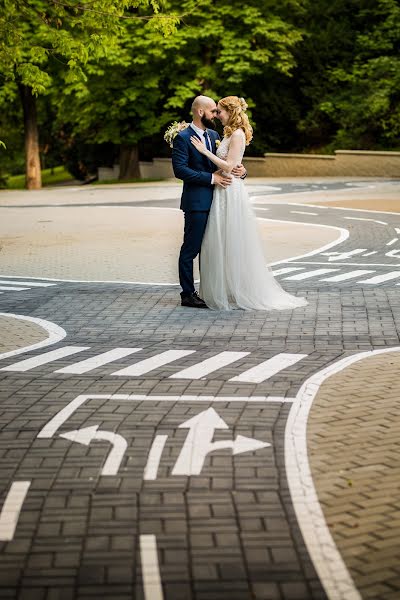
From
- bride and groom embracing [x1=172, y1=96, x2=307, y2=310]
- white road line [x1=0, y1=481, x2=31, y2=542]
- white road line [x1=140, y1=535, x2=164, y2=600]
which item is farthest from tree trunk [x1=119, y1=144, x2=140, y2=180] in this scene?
white road line [x1=140, y1=535, x2=164, y2=600]

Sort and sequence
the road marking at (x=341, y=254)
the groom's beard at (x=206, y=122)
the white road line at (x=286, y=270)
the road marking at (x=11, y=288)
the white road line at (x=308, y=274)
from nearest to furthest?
1. the groom's beard at (x=206, y=122)
2. the road marking at (x=11, y=288)
3. the white road line at (x=308, y=274)
4. the white road line at (x=286, y=270)
5. the road marking at (x=341, y=254)

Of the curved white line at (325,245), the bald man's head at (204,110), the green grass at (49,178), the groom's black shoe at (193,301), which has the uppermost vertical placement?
the bald man's head at (204,110)

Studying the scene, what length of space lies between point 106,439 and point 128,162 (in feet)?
136

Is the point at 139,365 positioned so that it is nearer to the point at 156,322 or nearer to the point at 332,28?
the point at 156,322

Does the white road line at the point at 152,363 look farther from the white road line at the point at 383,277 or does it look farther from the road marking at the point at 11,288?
the white road line at the point at 383,277

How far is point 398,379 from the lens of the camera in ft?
29.2

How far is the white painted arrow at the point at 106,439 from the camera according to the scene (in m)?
6.75

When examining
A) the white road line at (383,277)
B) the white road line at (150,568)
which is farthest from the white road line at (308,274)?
the white road line at (150,568)

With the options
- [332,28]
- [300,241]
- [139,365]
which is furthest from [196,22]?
[139,365]

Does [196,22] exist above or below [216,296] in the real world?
above

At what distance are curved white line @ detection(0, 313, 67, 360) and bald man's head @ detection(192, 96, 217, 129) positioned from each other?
2890 millimetres

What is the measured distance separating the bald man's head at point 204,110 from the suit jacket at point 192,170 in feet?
0.54

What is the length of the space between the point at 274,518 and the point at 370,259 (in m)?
12.1

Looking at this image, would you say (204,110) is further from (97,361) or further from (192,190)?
(97,361)
